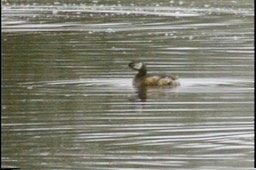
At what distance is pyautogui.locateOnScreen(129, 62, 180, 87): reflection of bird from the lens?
59.5 feet

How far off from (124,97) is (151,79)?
55.2 inches

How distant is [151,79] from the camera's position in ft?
60.9

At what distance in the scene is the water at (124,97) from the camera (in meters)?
12.7

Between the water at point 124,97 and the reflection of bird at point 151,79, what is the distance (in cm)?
12

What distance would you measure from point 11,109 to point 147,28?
524 inches

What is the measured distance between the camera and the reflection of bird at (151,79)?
18141 mm

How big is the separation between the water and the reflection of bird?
0.12m

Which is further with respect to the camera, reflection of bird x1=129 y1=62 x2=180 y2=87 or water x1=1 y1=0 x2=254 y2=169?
reflection of bird x1=129 y1=62 x2=180 y2=87

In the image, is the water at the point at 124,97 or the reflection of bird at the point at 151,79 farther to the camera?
the reflection of bird at the point at 151,79

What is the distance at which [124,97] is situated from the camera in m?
17.2

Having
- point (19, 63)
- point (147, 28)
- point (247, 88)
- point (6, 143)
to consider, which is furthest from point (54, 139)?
point (147, 28)

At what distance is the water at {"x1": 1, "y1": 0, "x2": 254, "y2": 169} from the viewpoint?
41.7 ft

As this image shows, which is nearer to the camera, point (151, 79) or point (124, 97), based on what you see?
point (124, 97)

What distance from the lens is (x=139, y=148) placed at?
42.8 feet
